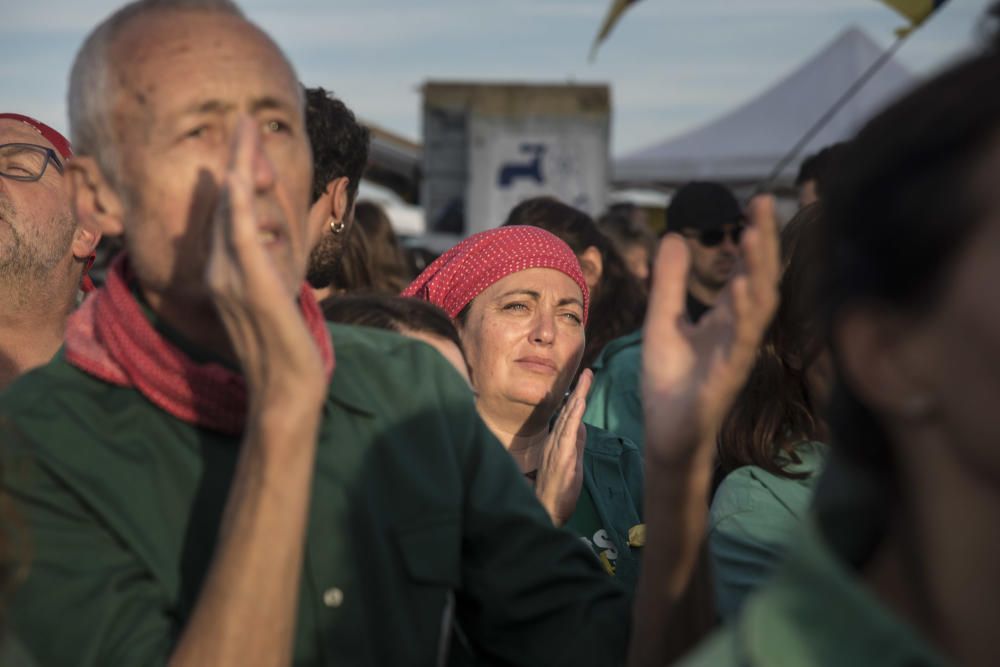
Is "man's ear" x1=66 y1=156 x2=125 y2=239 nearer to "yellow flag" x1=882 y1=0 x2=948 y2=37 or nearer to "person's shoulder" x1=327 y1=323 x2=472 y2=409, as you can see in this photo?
"person's shoulder" x1=327 y1=323 x2=472 y2=409

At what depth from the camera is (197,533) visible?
189 centimetres

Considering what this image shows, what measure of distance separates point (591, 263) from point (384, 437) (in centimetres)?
333

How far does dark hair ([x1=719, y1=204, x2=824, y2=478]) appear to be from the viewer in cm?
319

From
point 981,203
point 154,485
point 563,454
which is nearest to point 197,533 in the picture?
point 154,485

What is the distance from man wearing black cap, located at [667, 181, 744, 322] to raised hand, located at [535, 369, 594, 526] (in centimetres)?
388

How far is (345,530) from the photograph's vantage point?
197 cm

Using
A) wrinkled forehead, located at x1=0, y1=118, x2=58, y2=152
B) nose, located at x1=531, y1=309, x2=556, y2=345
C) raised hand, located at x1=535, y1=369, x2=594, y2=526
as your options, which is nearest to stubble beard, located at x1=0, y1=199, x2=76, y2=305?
wrinkled forehead, located at x1=0, y1=118, x2=58, y2=152

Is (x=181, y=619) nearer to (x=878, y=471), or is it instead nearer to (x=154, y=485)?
(x=154, y=485)

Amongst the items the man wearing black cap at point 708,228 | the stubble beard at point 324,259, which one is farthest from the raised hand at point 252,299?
the man wearing black cap at point 708,228

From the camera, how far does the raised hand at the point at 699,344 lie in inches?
71.1

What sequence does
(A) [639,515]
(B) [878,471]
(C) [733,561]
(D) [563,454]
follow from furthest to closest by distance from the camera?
(A) [639,515], (D) [563,454], (C) [733,561], (B) [878,471]

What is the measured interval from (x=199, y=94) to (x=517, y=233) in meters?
2.12

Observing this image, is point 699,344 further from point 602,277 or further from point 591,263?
point 602,277

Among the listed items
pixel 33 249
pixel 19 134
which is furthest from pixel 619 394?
pixel 19 134
